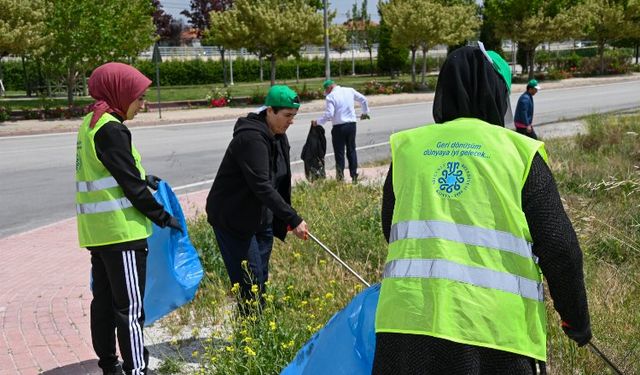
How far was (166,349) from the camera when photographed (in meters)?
4.70

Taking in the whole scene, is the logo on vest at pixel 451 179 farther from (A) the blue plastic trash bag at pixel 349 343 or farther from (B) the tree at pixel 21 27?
(B) the tree at pixel 21 27

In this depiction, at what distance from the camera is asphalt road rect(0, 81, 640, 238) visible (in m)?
9.91

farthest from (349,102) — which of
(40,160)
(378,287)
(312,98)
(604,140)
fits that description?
(312,98)

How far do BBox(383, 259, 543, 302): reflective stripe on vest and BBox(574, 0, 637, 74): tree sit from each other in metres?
40.1

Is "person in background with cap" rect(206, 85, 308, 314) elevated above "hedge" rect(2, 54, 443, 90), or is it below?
below

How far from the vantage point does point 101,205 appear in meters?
3.85

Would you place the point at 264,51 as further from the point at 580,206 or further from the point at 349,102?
the point at 580,206

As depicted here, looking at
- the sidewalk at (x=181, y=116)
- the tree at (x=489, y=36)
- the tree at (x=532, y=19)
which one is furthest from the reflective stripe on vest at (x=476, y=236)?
the tree at (x=489, y=36)

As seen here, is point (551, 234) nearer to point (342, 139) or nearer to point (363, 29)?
point (342, 139)

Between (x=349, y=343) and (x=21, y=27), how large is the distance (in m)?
20.8

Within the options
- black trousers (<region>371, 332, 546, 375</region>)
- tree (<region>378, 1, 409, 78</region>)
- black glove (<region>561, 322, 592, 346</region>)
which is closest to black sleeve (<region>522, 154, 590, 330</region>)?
Answer: black glove (<region>561, 322, 592, 346</region>)

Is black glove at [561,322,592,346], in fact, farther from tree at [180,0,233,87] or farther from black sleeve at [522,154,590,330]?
tree at [180,0,233,87]

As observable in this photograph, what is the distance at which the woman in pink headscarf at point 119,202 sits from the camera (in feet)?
12.4

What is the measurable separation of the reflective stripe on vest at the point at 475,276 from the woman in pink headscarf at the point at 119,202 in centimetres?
200
